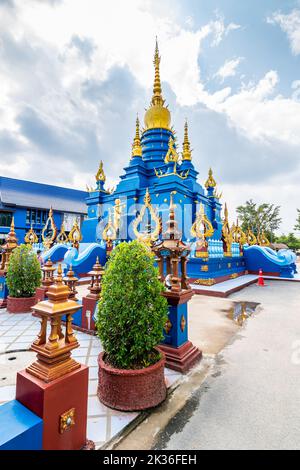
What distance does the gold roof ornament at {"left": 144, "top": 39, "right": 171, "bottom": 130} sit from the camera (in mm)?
22062

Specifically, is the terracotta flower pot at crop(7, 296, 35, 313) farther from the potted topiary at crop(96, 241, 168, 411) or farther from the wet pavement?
the wet pavement

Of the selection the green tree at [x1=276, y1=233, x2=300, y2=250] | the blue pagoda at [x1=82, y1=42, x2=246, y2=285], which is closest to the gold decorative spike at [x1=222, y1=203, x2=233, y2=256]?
the blue pagoda at [x1=82, y1=42, x2=246, y2=285]

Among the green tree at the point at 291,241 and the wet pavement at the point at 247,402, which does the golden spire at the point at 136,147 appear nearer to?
the wet pavement at the point at 247,402

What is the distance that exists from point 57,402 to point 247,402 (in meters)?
2.24

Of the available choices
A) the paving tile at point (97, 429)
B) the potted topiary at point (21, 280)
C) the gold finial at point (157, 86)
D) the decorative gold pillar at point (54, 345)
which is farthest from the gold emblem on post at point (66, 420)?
the gold finial at point (157, 86)

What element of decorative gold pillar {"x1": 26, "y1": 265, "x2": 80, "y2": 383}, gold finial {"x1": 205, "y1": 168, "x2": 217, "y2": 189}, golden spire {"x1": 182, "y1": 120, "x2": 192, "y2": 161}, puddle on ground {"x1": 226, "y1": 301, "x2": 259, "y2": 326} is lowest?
puddle on ground {"x1": 226, "y1": 301, "x2": 259, "y2": 326}

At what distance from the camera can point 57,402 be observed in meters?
1.88

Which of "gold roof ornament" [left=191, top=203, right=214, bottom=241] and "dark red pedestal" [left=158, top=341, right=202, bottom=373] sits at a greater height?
"gold roof ornament" [left=191, top=203, right=214, bottom=241]

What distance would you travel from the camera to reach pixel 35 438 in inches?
67.7

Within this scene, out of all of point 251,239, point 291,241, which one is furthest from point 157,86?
point 291,241

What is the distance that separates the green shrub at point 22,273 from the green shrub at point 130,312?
4.72m

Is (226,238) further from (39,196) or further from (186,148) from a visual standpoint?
(39,196)

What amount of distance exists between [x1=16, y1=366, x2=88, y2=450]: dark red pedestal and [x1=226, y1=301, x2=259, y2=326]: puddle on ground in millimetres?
4616
